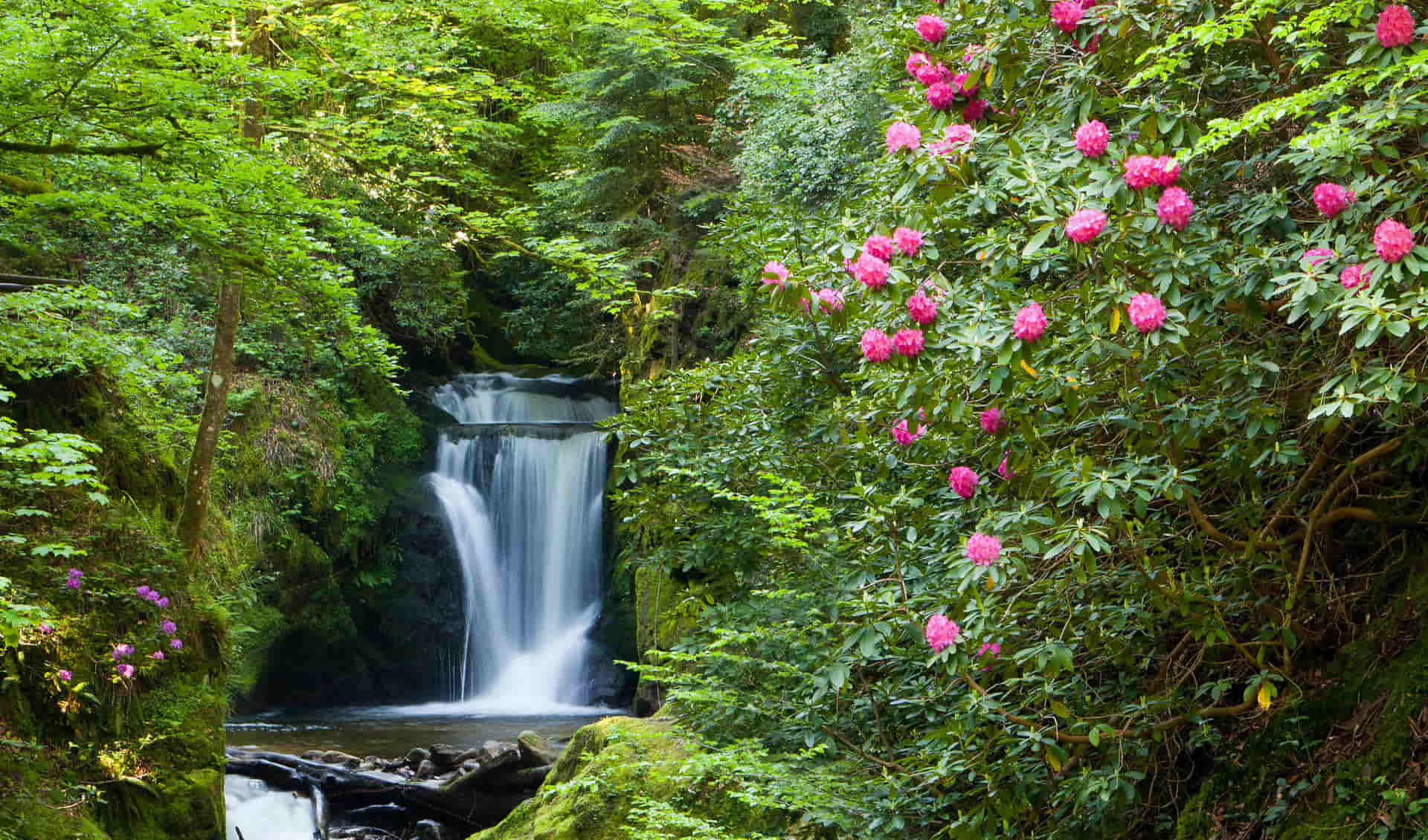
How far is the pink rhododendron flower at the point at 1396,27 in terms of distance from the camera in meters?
2.53

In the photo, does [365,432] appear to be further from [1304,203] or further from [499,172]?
[1304,203]

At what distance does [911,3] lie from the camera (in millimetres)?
4945

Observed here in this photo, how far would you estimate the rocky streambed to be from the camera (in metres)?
9.91

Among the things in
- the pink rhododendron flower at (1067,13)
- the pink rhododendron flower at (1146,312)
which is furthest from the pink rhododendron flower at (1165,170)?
the pink rhododendron flower at (1067,13)

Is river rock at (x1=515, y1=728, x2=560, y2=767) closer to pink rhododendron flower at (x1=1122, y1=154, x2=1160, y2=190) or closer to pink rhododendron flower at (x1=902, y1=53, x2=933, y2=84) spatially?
pink rhododendron flower at (x1=902, y1=53, x2=933, y2=84)

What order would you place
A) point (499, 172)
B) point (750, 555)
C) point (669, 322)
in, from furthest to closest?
point (499, 172) → point (669, 322) → point (750, 555)

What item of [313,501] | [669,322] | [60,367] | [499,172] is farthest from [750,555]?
[499,172]

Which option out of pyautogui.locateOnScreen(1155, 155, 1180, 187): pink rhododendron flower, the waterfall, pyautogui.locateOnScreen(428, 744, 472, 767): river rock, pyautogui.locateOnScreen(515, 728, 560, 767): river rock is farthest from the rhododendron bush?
the waterfall

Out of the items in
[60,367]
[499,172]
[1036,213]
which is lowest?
[60,367]

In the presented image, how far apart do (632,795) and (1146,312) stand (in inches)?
165

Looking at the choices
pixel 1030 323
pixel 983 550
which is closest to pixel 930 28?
pixel 1030 323

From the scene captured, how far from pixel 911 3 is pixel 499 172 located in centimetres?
1715

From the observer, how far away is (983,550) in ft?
9.50

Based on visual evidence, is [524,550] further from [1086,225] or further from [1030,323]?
[1086,225]
